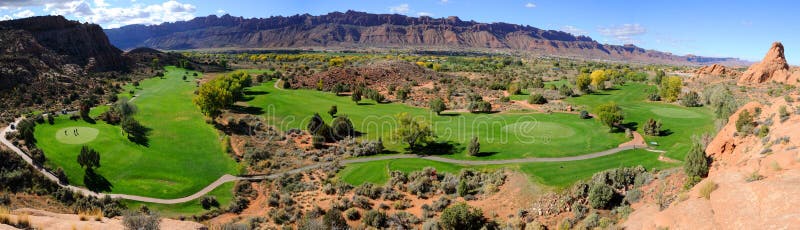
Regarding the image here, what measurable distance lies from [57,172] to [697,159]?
2170 inches

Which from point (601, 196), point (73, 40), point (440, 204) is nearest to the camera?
point (601, 196)

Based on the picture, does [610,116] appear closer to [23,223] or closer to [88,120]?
[23,223]

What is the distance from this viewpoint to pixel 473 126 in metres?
58.7

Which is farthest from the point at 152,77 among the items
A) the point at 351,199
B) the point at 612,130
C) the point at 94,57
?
the point at 612,130

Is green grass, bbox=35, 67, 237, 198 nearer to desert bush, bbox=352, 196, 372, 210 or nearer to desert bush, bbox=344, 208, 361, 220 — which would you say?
desert bush, bbox=352, 196, 372, 210

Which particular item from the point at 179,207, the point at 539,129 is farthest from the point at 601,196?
the point at 179,207

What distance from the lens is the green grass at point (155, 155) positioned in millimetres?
41281

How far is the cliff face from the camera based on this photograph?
310 ft

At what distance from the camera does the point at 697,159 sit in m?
25.6

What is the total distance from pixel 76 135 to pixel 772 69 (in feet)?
338

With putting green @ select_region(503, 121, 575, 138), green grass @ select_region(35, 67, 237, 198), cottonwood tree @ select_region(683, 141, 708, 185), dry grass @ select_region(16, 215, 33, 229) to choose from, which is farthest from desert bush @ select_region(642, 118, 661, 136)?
dry grass @ select_region(16, 215, 33, 229)

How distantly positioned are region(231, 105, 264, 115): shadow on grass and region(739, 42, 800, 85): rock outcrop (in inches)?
3328

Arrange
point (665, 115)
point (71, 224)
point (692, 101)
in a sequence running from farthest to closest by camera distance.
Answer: point (692, 101), point (665, 115), point (71, 224)

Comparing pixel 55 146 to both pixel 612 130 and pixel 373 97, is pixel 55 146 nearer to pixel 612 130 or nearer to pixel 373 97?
pixel 373 97
